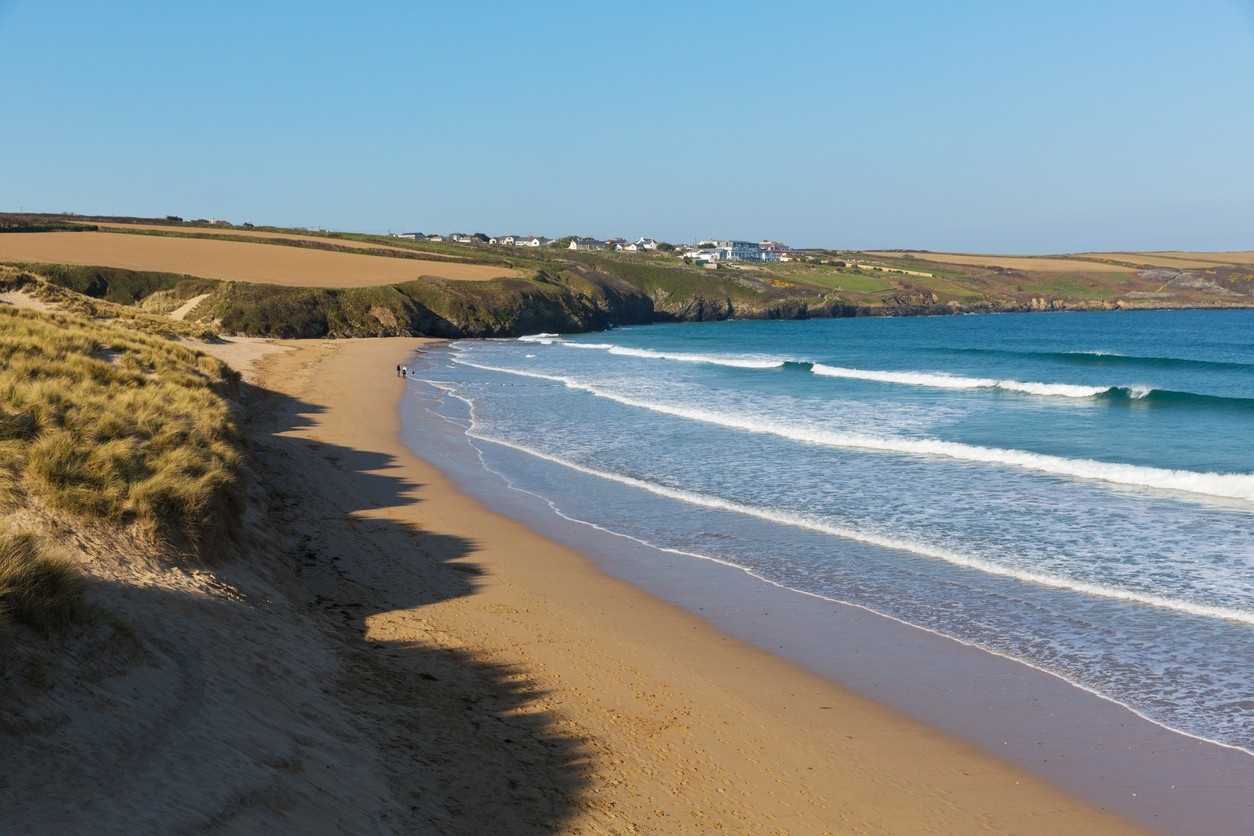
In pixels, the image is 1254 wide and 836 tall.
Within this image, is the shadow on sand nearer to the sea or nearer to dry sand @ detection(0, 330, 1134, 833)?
dry sand @ detection(0, 330, 1134, 833)

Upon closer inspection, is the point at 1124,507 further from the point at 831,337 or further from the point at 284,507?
the point at 831,337

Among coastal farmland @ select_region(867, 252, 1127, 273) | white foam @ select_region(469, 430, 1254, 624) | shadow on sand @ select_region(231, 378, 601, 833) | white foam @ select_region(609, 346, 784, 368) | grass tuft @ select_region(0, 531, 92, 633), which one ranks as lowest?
white foam @ select_region(609, 346, 784, 368)

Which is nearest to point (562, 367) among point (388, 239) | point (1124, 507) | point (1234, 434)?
point (1234, 434)

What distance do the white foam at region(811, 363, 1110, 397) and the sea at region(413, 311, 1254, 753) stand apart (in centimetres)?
14

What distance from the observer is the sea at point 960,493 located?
9.57 meters

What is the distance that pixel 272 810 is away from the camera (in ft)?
15.8

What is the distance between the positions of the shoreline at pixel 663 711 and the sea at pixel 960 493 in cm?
189

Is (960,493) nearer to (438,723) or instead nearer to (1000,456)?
(1000,456)

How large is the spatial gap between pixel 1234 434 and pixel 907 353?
32.0m

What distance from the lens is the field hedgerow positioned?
8.27 meters

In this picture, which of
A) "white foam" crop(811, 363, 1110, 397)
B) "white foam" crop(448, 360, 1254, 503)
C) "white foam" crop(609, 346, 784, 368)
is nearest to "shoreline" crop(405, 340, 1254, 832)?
"white foam" crop(448, 360, 1254, 503)

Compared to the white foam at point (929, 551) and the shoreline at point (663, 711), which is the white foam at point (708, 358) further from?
the shoreline at point (663, 711)

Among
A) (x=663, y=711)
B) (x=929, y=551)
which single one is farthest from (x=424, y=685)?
(x=929, y=551)

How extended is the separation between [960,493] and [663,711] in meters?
10.5
